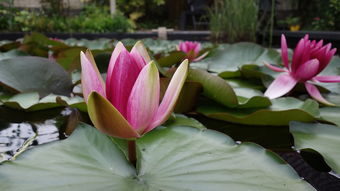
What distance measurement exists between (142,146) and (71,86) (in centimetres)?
44

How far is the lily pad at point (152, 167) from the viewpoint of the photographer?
343 millimetres

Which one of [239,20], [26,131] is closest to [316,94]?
[26,131]

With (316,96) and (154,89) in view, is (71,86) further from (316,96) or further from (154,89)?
(316,96)

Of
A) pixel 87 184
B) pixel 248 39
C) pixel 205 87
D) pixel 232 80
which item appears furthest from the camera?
pixel 248 39

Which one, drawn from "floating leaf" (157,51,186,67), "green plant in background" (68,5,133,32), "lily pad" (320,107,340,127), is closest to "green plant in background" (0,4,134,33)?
"green plant in background" (68,5,133,32)

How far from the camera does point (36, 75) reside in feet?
2.57

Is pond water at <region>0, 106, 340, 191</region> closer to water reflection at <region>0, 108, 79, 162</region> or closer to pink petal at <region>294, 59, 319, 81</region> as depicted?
water reflection at <region>0, 108, 79, 162</region>

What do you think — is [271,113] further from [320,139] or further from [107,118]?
[107,118]

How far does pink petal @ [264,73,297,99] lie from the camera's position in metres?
0.77

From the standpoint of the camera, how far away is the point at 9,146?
0.53 meters

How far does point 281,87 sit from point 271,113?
19 cm

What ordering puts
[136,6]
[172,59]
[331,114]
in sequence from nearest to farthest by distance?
[331,114], [172,59], [136,6]

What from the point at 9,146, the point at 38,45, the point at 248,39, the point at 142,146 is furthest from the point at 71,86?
the point at 248,39

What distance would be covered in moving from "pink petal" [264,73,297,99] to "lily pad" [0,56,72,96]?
1.70 ft
